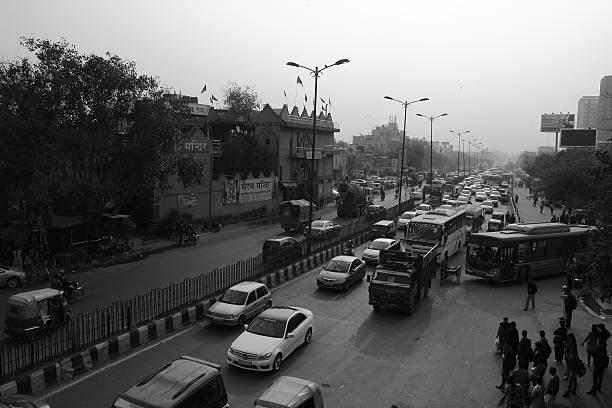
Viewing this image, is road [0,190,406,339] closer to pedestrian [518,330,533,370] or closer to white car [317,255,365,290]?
white car [317,255,365,290]

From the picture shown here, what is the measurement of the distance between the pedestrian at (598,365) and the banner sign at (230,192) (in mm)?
34191

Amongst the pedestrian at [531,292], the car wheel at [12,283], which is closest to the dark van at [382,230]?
the pedestrian at [531,292]

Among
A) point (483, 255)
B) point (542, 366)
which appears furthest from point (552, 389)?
point (483, 255)

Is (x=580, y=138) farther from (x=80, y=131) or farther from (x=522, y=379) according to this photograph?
(x=522, y=379)

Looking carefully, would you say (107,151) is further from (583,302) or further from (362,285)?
(583,302)

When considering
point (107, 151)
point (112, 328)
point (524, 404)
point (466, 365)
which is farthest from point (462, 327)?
point (107, 151)

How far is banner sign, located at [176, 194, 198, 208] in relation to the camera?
1510 inches

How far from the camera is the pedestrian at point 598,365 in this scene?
41.1 ft

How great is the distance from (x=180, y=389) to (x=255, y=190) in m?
39.6

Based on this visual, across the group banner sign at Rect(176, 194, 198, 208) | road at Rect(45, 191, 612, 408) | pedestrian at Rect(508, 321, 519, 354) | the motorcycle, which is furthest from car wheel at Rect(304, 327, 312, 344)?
banner sign at Rect(176, 194, 198, 208)

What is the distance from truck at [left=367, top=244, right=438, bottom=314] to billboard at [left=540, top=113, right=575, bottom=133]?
122215 mm

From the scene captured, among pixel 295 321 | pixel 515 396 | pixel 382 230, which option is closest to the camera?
pixel 515 396

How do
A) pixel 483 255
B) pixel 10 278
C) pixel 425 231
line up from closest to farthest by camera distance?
1. pixel 10 278
2. pixel 483 255
3. pixel 425 231

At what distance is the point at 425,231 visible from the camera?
2750 cm
